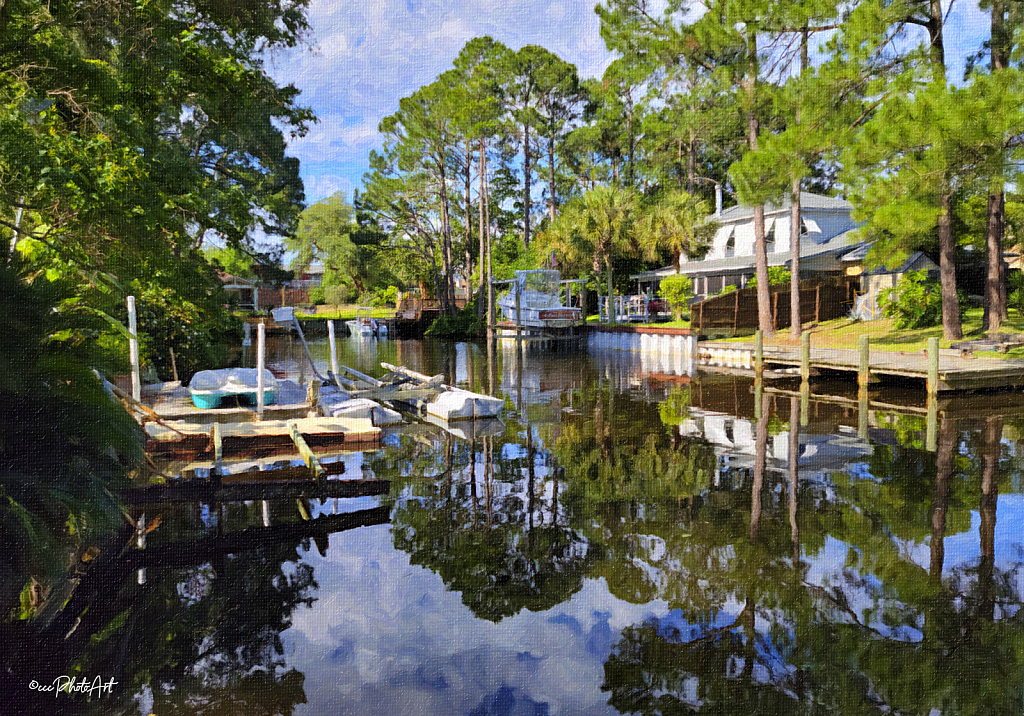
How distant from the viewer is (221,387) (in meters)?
9.44

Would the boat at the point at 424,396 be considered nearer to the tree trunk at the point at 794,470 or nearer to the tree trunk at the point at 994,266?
the tree trunk at the point at 794,470

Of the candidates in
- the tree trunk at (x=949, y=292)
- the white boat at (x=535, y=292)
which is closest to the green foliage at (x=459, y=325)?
the white boat at (x=535, y=292)

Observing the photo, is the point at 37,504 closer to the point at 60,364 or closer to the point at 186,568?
the point at 60,364

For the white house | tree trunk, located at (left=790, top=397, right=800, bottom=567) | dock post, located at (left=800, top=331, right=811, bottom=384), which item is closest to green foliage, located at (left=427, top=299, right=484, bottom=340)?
the white house

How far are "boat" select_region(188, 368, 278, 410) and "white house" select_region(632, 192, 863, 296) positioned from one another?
17.5 meters

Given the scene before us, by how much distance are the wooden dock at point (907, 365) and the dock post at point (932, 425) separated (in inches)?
16.8

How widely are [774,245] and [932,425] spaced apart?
17.5 metres

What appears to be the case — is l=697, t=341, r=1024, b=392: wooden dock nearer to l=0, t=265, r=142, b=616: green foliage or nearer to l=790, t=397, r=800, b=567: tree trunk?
l=790, t=397, r=800, b=567: tree trunk

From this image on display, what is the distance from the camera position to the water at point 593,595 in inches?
127

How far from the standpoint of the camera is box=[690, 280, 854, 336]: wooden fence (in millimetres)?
19750

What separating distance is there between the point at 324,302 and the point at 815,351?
40.5 metres

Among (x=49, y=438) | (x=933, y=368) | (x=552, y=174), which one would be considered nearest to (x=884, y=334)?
(x=933, y=368)

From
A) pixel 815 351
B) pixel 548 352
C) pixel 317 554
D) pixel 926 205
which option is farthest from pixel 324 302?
pixel 317 554

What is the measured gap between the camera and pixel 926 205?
1150 cm
